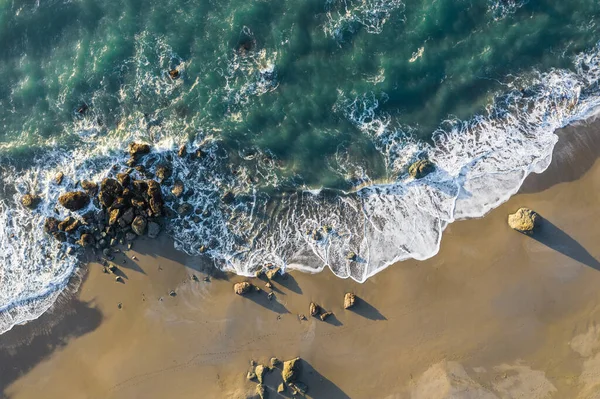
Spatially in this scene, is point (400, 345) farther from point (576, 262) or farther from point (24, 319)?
point (24, 319)

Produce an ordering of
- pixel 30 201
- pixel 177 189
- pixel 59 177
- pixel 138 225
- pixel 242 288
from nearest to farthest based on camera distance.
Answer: pixel 242 288, pixel 138 225, pixel 177 189, pixel 30 201, pixel 59 177

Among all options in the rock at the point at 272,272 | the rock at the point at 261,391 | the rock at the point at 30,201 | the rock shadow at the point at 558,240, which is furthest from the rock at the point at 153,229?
the rock shadow at the point at 558,240

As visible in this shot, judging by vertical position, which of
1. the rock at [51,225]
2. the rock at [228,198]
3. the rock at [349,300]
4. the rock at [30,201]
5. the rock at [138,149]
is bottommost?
the rock at [51,225]

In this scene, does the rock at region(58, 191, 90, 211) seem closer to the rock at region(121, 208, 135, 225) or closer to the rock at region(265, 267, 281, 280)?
the rock at region(121, 208, 135, 225)

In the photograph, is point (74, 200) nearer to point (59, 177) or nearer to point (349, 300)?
point (59, 177)

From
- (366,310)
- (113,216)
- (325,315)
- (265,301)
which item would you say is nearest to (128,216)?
(113,216)

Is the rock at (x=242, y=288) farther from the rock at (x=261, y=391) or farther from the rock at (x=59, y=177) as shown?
the rock at (x=59, y=177)
